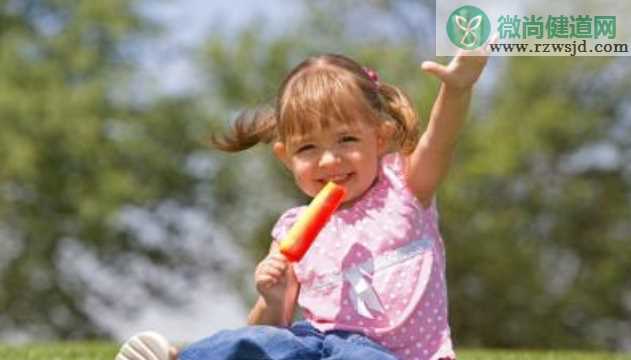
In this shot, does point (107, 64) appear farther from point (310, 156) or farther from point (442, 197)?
point (310, 156)

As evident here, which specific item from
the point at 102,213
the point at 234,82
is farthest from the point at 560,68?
the point at 102,213

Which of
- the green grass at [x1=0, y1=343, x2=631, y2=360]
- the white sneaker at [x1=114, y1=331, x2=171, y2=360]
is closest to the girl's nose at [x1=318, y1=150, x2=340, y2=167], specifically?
the white sneaker at [x1=114, y1=331, x2=171, y2=360]

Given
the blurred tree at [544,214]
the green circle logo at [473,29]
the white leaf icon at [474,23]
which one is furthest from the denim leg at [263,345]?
the blurred tree at [544,214]

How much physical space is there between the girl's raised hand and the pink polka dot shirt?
1.55ft

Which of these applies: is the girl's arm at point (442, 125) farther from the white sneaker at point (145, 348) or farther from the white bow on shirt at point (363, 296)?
the white sneaker at point (145, 348)

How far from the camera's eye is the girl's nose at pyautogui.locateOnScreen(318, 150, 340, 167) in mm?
3795

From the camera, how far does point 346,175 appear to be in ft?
12.7

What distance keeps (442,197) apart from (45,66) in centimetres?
849

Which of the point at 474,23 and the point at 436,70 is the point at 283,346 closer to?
the point at 436,70

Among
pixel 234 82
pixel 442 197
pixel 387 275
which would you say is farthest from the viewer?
pixel 234 82

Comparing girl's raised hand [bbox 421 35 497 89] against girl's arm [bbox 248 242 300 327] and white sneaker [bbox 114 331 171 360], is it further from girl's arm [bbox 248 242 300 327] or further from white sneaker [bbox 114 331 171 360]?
white sneaker [bbox 114 331 171 360]

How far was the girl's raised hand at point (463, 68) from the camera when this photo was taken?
349 centimetres

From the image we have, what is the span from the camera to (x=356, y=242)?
388cm

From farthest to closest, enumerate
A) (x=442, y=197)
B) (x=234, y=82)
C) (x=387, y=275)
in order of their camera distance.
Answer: (x=234, y=82)
(x=442, y=197)
(x=387, y=275)
